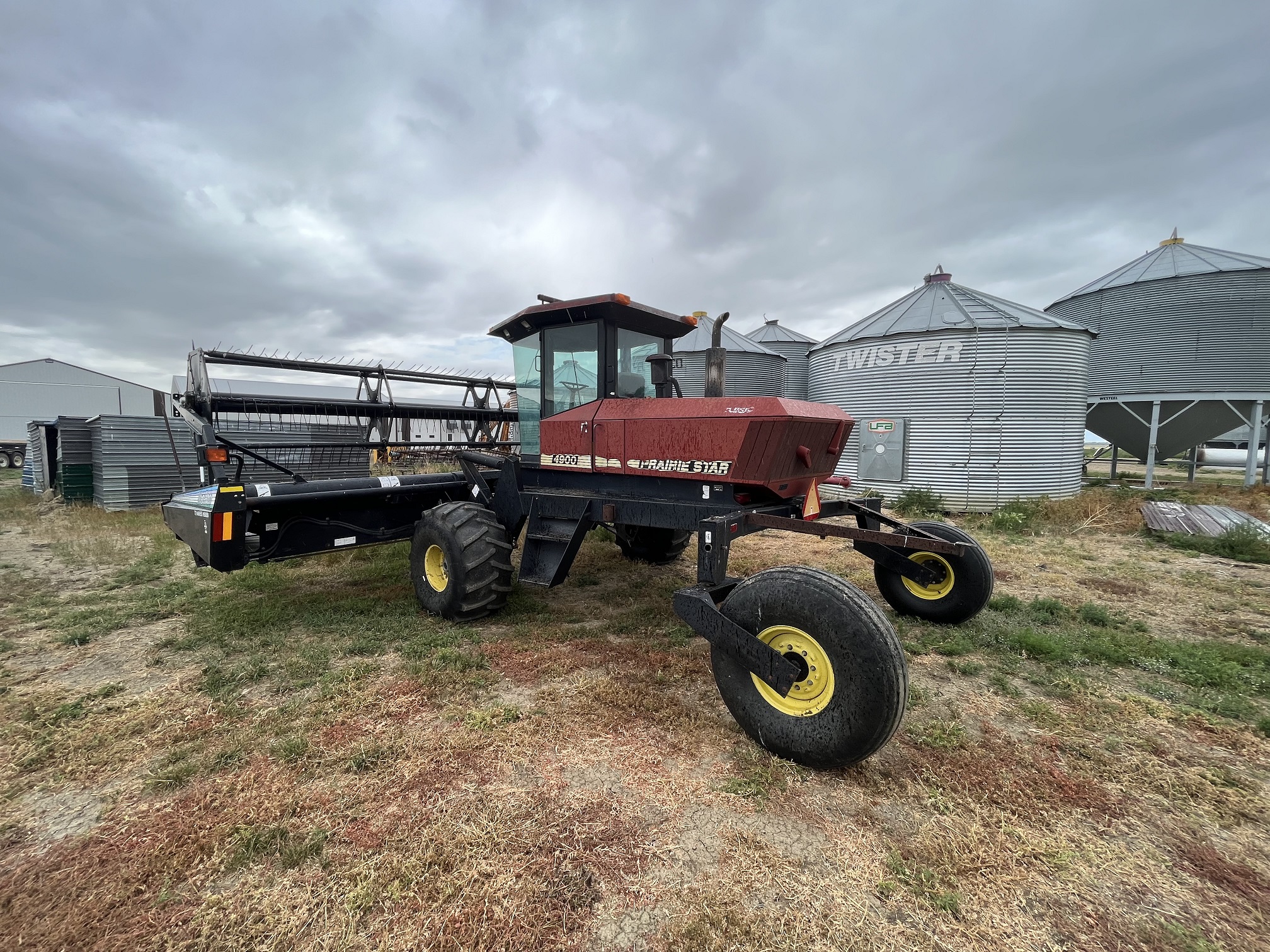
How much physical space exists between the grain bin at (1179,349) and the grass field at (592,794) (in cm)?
1297

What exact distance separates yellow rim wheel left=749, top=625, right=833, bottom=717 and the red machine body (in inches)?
45.5

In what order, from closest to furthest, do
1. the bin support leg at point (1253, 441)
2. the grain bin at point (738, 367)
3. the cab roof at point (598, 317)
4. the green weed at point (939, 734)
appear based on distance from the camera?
the green weed at point (939, 734)
the cab roof at point (598, 317)
the bin support leg at point (1253, 441)
the grain bin at point (738, 367)

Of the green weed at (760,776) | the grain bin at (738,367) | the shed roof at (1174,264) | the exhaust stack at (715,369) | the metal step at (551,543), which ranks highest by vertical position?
the shed roof at (1174,264)

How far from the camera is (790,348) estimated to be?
19.5 metres

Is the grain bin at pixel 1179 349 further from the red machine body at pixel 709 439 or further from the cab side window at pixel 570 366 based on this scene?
the cab side window at pixel 570 366

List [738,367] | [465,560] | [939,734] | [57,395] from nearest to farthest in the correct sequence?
[939,734], [465,560], [738,367], [57,395]

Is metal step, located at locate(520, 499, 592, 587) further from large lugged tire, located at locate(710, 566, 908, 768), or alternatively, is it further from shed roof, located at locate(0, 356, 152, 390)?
shed roof, located at locate(0, 356, 152, 390)

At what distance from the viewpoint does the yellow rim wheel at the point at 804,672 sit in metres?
2.66

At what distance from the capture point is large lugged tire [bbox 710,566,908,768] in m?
2.45

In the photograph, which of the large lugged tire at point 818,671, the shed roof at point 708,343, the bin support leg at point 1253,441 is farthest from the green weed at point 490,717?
the bin support leg at point 1253,441

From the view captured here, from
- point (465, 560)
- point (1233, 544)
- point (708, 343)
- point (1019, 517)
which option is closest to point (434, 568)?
point (465, 560)

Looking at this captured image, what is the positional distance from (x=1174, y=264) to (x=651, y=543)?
18087mm

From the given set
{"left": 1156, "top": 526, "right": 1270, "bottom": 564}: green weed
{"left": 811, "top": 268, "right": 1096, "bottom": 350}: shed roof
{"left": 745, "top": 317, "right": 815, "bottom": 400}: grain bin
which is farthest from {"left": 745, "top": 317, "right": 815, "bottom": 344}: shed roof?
{"left": 1156, "top": 526, "right": 1270, "bottom": 564}: green weed

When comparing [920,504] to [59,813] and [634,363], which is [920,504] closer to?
[634,363]
